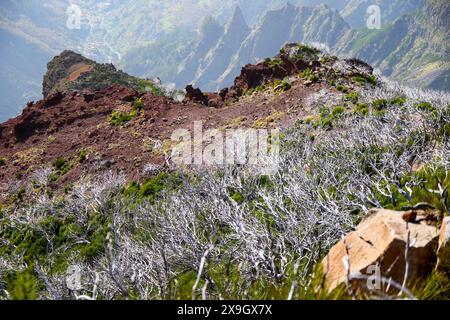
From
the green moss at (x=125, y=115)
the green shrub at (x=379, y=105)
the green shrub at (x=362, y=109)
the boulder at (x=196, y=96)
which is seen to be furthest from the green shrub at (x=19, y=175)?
the green shrub at (x=379, y=105)

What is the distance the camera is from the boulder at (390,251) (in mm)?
3387

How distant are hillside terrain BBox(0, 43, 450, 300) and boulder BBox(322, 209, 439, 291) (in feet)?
0.06

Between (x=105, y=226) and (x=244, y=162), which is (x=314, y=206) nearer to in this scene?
(x=244, y=162)

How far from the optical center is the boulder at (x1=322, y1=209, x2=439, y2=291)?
3387 mm

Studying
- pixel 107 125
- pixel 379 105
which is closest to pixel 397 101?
pixel 379 105

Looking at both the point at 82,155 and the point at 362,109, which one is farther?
the point at 82,155

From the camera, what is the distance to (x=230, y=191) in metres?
12.9

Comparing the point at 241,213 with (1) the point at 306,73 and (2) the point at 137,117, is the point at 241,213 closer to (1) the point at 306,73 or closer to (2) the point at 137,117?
(1) the point at 306,73

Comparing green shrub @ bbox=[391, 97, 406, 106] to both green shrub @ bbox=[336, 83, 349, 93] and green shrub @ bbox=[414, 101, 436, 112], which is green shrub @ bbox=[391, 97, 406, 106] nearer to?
green shrub @ bbox=[414, 101, 436, 112]

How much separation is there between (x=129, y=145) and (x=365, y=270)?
18.8 m

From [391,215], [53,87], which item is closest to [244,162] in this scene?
[391,215]

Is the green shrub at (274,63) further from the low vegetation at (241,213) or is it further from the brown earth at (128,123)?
the low vegetation at (241,213)

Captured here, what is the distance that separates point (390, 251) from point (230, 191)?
9.51 meters

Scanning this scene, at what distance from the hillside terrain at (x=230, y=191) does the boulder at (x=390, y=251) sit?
19 mm
